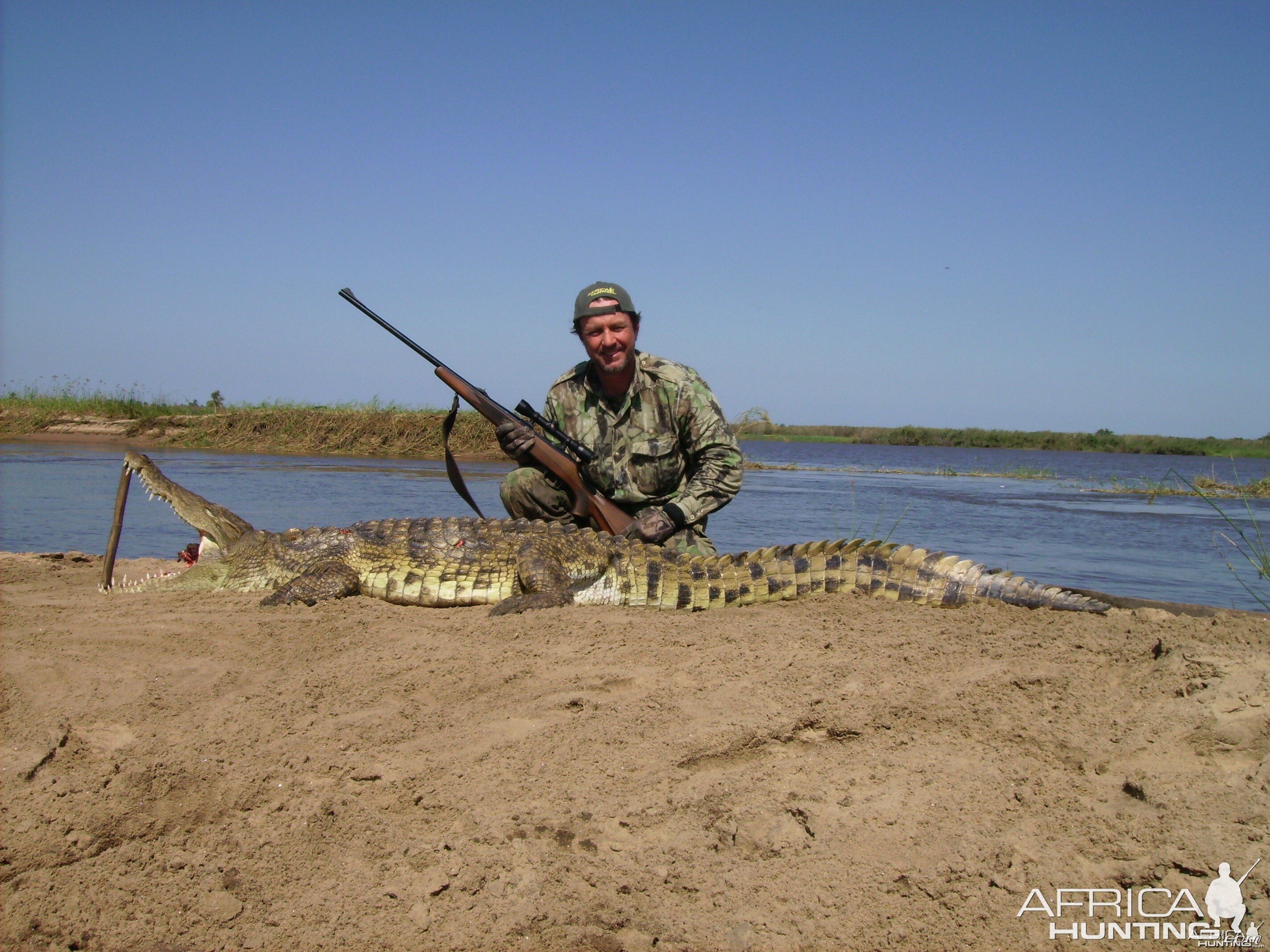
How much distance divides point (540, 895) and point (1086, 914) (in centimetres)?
127

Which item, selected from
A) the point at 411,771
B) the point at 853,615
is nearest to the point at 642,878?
the point at 411,771

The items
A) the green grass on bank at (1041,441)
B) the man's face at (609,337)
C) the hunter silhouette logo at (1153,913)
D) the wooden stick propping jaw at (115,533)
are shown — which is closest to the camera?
the hunter silhouette logo at (1153,913)

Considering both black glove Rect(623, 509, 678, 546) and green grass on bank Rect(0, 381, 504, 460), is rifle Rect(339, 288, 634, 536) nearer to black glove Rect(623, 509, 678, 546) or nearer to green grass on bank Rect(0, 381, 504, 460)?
black glove Rect(623, 509, 678, 546)

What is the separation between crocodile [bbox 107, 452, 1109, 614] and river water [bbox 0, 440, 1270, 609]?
7.84ft

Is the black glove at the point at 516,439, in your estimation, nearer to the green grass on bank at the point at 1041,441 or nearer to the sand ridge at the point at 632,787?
the sand ridge at the point at 632,787

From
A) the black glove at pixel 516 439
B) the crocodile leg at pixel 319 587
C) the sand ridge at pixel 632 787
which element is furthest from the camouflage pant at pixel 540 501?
the sand ridge at pixel 632 787

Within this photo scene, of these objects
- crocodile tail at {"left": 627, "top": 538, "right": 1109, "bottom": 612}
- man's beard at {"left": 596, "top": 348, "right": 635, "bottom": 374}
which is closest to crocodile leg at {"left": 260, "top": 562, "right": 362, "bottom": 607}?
crocodile tail at {"left": 627, "top": 538, "right": 1109, "bottom": 612}

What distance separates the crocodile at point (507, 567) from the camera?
14.1 feet

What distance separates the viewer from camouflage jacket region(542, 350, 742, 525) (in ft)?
17.4

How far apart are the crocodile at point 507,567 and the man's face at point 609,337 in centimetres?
114

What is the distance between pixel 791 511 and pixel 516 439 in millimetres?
6813

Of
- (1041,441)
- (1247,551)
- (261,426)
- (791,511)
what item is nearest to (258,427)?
(261,426)

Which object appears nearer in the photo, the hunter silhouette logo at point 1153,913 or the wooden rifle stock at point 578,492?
the hunter silhouette logo at point 1153,913

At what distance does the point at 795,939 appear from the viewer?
1.88m
